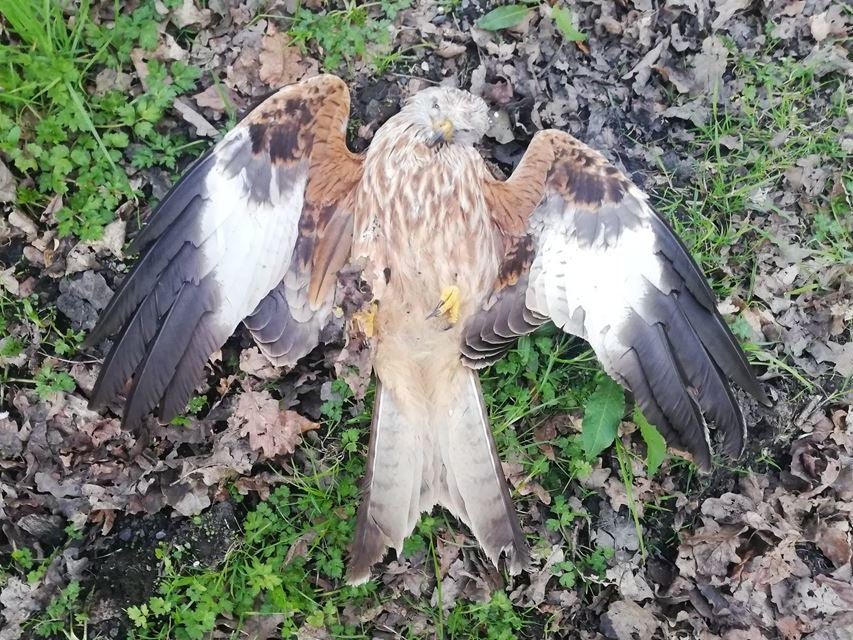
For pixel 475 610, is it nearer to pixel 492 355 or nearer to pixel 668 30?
pixel 492 355

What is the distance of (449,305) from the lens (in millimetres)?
3230

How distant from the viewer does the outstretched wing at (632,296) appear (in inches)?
116

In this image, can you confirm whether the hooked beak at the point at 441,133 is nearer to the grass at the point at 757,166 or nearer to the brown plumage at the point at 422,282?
the brown plumage at the point at 422,282

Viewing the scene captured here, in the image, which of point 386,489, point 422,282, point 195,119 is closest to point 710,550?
point 386,489

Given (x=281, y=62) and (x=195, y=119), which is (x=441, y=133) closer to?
(x=281, y=62)

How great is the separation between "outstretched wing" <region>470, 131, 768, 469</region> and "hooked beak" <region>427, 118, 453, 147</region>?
0.43m

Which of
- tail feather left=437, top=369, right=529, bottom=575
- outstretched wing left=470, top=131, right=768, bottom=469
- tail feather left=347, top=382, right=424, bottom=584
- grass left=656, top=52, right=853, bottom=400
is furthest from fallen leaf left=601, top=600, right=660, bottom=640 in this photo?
grass left=656, top=52, right=853, bottom=400

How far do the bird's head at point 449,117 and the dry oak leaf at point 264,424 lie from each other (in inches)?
63.7

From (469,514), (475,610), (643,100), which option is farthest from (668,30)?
(475,610)

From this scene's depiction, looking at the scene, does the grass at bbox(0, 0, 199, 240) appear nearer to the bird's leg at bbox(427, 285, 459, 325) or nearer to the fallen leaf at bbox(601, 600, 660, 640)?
the bird's leg at bbox(427, 285, 459, 325)

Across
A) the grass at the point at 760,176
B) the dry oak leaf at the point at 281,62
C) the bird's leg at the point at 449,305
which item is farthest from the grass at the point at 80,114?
the grass at the point at 760,176

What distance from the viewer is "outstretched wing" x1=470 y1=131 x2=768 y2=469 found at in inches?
116

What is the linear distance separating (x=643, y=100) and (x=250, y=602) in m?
3.57

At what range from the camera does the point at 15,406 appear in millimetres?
3580
